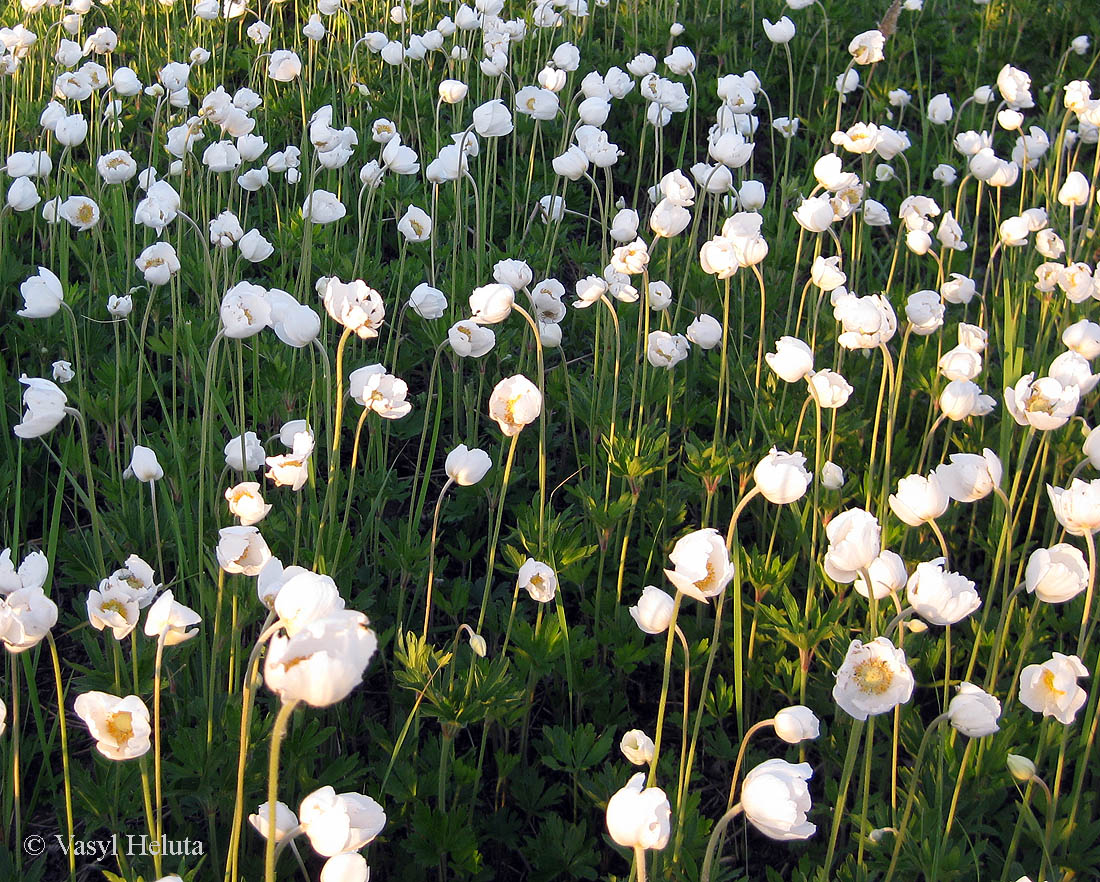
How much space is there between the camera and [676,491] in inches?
85.8

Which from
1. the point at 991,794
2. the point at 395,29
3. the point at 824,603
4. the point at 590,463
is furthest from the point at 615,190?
the point at 991,794

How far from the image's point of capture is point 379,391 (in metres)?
1.75

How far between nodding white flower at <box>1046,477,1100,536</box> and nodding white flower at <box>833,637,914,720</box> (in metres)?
0.41

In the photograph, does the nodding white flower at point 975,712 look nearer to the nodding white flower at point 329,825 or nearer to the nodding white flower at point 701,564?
the nodding white flower at point 701,564

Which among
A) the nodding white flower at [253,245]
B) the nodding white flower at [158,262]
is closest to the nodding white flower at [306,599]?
the nodding white flower at [158,262]

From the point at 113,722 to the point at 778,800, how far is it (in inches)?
30.7

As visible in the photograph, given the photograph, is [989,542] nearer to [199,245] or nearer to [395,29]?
[199,245]

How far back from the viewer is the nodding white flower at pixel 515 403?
5.53 feet

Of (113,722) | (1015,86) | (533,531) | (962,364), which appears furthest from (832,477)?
(1015,86)

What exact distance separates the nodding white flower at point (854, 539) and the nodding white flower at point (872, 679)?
5.6 inches

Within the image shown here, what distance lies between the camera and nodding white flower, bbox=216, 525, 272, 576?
1.43 metres

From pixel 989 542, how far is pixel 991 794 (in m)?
0.57

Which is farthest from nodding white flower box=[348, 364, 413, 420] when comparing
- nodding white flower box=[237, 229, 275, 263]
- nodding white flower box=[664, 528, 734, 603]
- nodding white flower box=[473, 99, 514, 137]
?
nodding white flower box=[473, 99, 514, 137]

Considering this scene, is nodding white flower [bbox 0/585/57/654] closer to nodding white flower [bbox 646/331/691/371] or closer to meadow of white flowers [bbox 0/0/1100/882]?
meadow of white flowers [bbox 0/0/1100/882]
